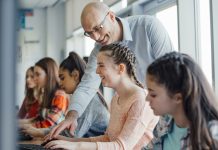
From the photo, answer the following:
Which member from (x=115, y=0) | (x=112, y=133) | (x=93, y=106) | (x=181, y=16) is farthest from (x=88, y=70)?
(x=115, y=0)

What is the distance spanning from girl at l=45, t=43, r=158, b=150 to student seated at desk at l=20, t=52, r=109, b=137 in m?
0.32

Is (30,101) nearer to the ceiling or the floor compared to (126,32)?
nearer to the floor

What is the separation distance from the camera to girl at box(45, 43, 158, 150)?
116cm

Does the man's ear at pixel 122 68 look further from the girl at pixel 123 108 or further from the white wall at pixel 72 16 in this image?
the white wall at pixel 72 16

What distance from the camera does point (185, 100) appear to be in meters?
0.90

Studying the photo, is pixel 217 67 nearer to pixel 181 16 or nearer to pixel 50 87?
pixel 181 16

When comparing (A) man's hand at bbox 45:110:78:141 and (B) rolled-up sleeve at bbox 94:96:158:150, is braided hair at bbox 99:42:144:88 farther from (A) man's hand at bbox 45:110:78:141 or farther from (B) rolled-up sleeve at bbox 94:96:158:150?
(A) man's hand at bbox 45:110:78:141

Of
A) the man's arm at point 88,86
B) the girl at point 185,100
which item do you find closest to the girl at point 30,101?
the man's arm at point 88,86

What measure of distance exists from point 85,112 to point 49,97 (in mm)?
509

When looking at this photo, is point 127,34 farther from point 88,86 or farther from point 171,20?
point 171,20

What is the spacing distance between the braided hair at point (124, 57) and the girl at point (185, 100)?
322 mm

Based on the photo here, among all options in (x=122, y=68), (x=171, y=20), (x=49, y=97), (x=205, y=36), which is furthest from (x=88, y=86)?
(x=171, y=20)

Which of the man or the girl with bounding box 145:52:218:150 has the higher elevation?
the man

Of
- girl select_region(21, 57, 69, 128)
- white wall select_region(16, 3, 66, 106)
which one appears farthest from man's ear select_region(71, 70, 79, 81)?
white wall select_region(16, 3, 66, 106)
